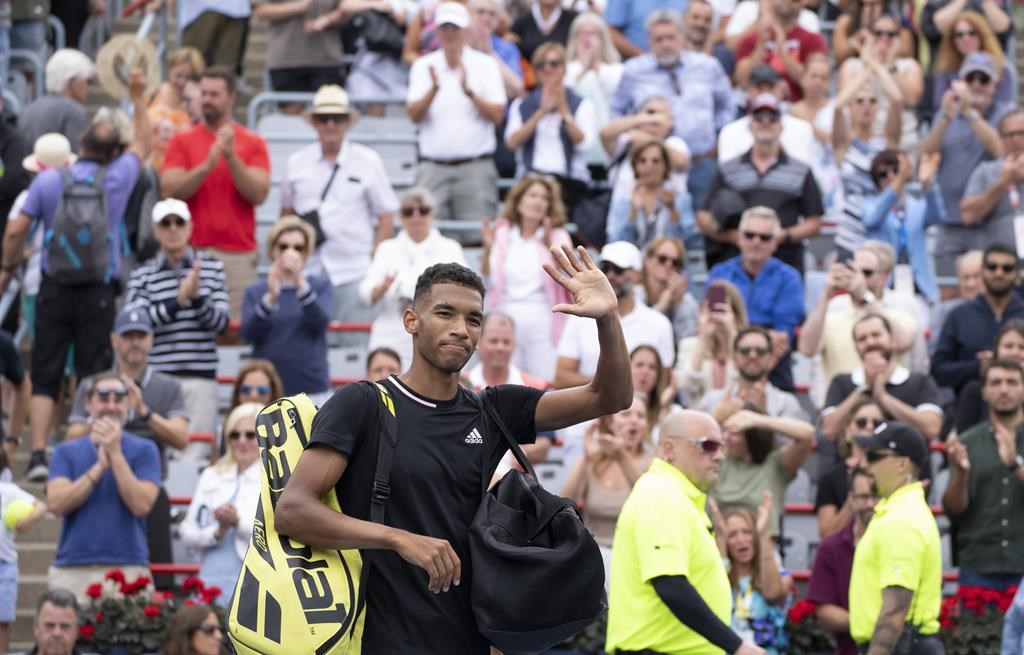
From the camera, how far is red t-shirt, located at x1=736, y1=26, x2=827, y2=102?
1670 cm

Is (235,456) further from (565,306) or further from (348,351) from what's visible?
(565,306)

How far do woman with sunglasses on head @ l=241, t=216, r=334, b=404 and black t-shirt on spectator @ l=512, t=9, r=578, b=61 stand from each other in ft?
15.3

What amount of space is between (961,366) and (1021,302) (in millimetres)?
758

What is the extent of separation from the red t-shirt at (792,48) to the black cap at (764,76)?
1.42 m

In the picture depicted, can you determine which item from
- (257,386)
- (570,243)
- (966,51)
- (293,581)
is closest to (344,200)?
(570,243)

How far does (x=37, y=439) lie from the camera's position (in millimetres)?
12398

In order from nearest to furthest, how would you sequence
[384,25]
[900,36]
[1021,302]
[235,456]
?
[235,456]
[1021,302]
[384,25]
[900,36]

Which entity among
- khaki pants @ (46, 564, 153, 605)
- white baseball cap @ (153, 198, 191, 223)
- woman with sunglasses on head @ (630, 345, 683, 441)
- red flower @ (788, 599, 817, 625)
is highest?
white baseball cap @ (153, 198, 191, 223)

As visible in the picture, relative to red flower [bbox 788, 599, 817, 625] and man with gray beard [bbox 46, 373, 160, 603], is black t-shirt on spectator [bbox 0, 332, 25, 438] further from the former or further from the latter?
red flower [bbox 788, 599, 817, 625]

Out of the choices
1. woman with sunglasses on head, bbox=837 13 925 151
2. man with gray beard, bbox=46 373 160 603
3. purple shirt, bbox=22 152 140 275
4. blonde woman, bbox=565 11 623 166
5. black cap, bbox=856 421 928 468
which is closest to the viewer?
black cap, bbox=856 421 928 468

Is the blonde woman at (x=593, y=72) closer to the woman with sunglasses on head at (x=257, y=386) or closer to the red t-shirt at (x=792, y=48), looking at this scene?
the red t-shirt at (x=792, y=48)

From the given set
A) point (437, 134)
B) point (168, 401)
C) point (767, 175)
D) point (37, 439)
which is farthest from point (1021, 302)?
point (37, 439)

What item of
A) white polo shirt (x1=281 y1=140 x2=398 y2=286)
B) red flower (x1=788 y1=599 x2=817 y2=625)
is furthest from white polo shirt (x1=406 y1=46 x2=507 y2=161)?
red flower (x1=788 y1=599 x2=817 y2=625)

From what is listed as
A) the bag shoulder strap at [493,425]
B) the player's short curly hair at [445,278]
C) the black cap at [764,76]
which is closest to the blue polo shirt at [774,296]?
the black cap at [764,76]
